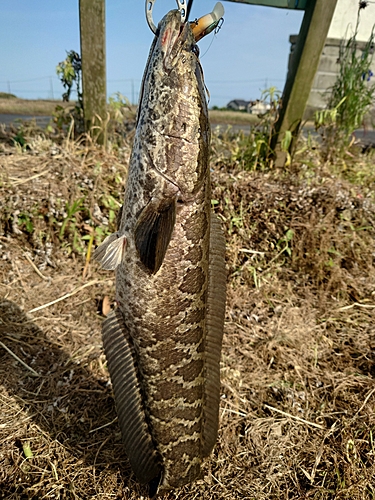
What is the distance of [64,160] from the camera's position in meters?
3.89

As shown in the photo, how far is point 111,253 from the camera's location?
159 centimetres

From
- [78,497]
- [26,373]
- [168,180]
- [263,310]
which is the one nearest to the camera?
[168,180]

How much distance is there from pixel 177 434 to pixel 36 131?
A: 3777mm

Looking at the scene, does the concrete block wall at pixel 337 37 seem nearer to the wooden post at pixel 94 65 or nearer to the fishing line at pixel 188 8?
the wooden post at pixel 94 65

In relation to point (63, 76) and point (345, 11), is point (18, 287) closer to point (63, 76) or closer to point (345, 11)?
point (63, 76)

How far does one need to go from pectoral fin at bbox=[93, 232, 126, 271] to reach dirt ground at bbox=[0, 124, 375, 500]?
4.30 feet

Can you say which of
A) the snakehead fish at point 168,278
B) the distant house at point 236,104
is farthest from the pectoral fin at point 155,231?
the distant house at point 236,104

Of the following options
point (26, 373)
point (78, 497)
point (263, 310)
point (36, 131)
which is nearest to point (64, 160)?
point (36, 131)

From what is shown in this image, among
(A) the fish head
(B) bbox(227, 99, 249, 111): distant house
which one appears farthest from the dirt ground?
(B) bbox(227, 99, 249, 111): distant house

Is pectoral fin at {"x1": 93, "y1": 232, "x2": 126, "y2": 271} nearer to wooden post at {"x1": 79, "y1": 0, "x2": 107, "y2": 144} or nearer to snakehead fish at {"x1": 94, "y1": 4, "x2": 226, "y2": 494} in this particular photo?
snakehead fish at {"x1": 94, "y1": 4, "x2": 226, "y2": 494}

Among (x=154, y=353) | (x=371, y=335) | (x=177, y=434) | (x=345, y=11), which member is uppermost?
(x=345, y=11)

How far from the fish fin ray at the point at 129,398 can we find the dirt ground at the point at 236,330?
36 centimetres

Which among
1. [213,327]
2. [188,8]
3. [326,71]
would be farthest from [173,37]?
[326,71]

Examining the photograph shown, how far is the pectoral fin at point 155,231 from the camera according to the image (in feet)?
4.90
